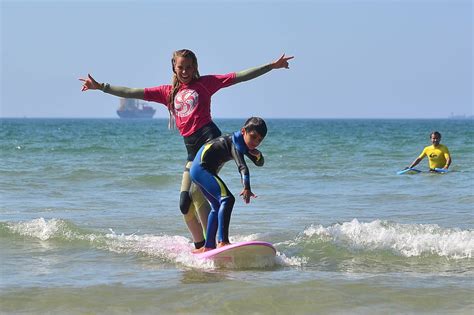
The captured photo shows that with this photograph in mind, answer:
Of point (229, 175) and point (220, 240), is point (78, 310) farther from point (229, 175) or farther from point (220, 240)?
point (229, 175)

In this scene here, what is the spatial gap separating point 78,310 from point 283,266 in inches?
82.0

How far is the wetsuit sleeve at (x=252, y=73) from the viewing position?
22.1 feet

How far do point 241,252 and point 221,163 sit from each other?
822 millimetres

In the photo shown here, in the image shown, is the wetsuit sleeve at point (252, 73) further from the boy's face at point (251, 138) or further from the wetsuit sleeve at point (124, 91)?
the wetsuit sleeve at point (124, 91)

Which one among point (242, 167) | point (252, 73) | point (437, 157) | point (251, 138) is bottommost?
point (437, 157)

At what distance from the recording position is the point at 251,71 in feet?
22.1

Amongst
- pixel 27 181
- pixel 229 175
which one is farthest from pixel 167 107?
pixel 229 175

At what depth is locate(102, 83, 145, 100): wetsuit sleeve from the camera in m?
6.87

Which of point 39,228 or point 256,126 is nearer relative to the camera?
point 256,126

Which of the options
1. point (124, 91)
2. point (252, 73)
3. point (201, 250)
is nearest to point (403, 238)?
point (201, 250)

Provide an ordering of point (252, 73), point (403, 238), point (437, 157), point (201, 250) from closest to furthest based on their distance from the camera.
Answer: point (252, 73) < point (201, 250) < point (403, 238) < point (437, 157)

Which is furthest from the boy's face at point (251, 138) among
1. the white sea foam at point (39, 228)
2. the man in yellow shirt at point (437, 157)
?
the man in yellow shirt at point (437, 157)

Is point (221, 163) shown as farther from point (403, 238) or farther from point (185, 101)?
point (403, 238)

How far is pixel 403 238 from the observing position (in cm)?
781
